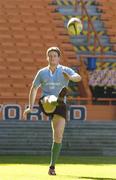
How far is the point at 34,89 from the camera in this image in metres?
10.3

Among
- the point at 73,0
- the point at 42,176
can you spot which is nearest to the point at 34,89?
the point at 42,176

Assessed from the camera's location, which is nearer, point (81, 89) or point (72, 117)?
point (72, 117)

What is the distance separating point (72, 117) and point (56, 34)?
4843 millimetres

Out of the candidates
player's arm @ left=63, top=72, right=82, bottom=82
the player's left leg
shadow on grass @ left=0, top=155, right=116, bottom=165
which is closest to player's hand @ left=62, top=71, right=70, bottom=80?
player's arm @ left=63, top=72, right=82, bottom=82

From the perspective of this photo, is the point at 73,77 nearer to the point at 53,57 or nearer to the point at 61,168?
the point at 53,57

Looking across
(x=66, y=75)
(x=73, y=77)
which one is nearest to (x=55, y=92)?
(x=66, y=75)

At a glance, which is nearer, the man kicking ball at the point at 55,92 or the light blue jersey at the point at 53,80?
the man kicking ball at the point at 55,92

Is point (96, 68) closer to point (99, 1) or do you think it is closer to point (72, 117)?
point (72, 117)

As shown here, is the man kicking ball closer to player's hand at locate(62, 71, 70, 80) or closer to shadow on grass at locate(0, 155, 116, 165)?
player's hand at locate(62, 71, 70, 80)

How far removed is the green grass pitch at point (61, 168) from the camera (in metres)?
9.88

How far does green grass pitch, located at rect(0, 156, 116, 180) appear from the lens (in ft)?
32.4

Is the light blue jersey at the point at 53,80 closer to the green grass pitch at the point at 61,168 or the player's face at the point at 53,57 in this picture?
the player's face at the point at 53,57

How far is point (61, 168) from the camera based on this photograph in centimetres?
1184

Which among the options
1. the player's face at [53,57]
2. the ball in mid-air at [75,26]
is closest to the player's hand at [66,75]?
the player's face at [53,57]
